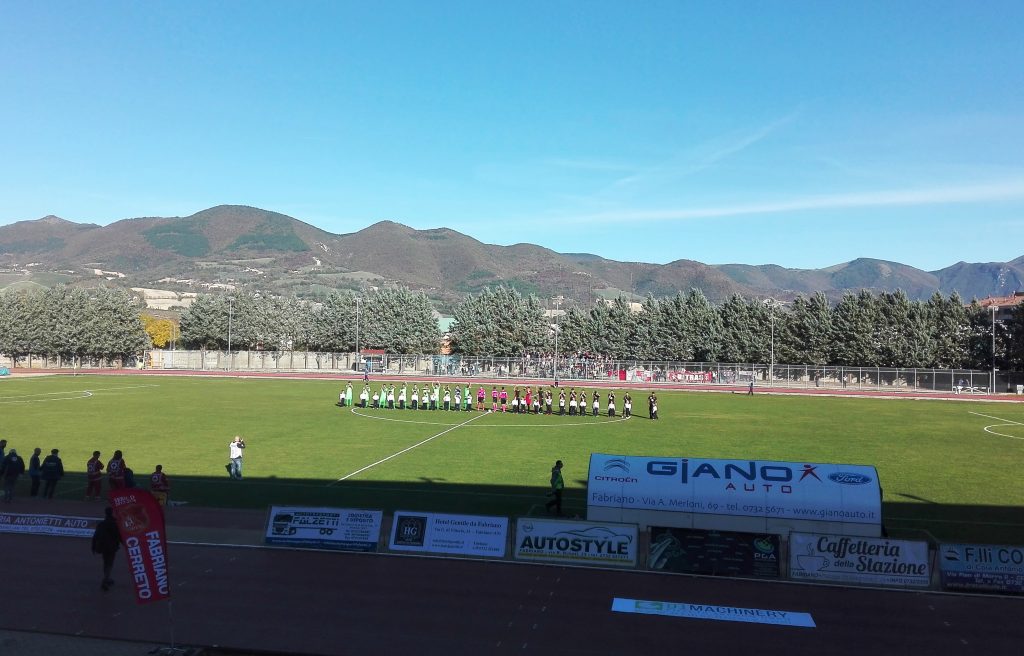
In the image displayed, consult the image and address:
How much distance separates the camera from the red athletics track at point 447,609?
1212 centimetres

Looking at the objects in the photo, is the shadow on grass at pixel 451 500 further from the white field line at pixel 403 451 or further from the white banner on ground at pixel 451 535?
→ the white banner on ground at pixel 451 535

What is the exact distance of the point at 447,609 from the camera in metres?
13.5

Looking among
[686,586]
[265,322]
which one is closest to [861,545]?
[686,586]

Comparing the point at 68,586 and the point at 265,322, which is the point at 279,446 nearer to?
the point at 68,586

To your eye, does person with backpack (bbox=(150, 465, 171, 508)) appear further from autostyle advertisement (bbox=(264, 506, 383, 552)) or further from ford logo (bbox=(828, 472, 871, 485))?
ford logo (bbox=(828, 472, 871, 485))

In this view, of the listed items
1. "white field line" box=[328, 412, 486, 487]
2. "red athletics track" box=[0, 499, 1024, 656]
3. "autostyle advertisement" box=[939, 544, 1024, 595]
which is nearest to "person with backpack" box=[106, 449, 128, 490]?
"red athletics track" box=[0, 499, 1024, 656]

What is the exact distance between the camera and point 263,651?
11.7 m

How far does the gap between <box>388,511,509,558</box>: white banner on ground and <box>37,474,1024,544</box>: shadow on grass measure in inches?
129

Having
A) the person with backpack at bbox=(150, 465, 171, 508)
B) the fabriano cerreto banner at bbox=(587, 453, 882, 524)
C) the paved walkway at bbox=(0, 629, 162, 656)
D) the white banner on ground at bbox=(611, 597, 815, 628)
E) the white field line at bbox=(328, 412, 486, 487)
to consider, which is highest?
the fabriano cerreto banner at bbox=(587, 453, 882, 524)

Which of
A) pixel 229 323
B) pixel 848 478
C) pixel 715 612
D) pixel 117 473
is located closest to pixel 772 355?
pixel 229 323

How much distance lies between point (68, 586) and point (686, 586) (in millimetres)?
11955

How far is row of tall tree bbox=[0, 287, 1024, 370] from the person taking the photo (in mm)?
79938

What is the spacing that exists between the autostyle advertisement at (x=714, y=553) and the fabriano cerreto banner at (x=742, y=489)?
0.51 m

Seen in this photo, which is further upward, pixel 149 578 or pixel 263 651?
pixel 149 578
